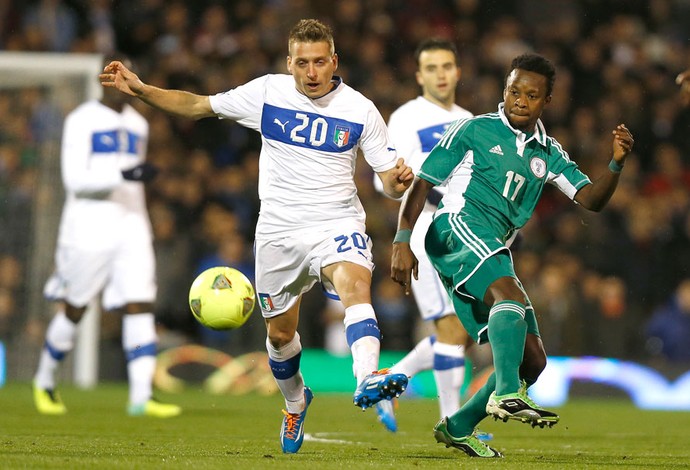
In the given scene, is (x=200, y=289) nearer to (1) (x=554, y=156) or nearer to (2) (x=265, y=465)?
(2) (x=265, y=465)

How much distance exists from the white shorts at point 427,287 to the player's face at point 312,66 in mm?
2188

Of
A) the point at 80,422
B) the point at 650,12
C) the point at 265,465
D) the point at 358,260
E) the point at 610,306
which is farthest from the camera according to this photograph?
the point at 650,12

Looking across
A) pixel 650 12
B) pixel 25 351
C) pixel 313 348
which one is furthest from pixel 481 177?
pixel 650 12

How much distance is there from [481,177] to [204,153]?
33.4ft

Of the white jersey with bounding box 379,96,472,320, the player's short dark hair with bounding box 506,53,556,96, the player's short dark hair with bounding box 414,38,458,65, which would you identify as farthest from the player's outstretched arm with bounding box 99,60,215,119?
the player's short dark hair with bounding box 414,38,458,65

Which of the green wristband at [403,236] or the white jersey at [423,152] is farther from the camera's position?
the white jersey at [423,152]

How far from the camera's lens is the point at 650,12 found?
19.6 meters

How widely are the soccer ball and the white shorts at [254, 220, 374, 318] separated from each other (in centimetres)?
18

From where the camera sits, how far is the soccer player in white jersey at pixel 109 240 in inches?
410

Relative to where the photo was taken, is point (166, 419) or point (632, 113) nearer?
point (166, 419)

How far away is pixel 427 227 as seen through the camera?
8.38 m

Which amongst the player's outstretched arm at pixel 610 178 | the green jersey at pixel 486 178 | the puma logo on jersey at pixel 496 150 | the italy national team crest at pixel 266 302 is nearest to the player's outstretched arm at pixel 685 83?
the player's outstretched arm at pixel 610 178

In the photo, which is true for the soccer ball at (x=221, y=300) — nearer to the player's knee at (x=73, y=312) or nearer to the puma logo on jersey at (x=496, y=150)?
the puma logo on jersey at (x=496, y=150)

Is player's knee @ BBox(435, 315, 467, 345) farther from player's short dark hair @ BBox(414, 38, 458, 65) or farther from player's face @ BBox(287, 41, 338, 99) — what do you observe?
player's face @ BBox(287, 41, 338, 99)
